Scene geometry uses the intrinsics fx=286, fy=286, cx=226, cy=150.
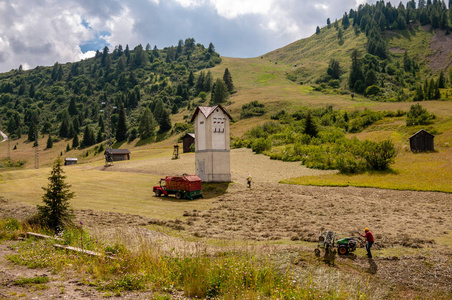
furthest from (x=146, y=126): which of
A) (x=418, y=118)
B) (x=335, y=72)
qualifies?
(x=335, y=72)

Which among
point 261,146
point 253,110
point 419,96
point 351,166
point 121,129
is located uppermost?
point 419,96

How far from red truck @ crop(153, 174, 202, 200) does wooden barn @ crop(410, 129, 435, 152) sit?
43.3 m

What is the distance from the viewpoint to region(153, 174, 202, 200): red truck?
28688 mm

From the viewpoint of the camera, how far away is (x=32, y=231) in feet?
45.7

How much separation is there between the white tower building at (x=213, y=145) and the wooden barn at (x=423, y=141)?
36596 millimetres

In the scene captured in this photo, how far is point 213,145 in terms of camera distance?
36969 mm

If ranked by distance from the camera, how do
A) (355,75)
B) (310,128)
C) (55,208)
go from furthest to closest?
(355,75)
(310,128)
(55,208)

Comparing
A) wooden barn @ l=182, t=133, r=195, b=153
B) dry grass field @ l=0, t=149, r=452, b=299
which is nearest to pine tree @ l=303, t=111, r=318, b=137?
wooden barn @ l=182, t=133, r=195, b=153

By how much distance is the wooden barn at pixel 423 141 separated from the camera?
51.1 metres

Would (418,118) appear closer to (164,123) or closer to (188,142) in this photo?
(188,142)

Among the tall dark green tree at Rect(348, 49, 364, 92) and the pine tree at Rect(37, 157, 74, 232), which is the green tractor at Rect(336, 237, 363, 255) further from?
the tall dark green tree at Rect(348, 49, 364, 92)

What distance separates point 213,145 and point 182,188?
31.7ft

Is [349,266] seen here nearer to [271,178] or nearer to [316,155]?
[271,178]

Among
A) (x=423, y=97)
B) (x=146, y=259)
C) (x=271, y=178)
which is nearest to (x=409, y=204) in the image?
(x=271, y=178)
